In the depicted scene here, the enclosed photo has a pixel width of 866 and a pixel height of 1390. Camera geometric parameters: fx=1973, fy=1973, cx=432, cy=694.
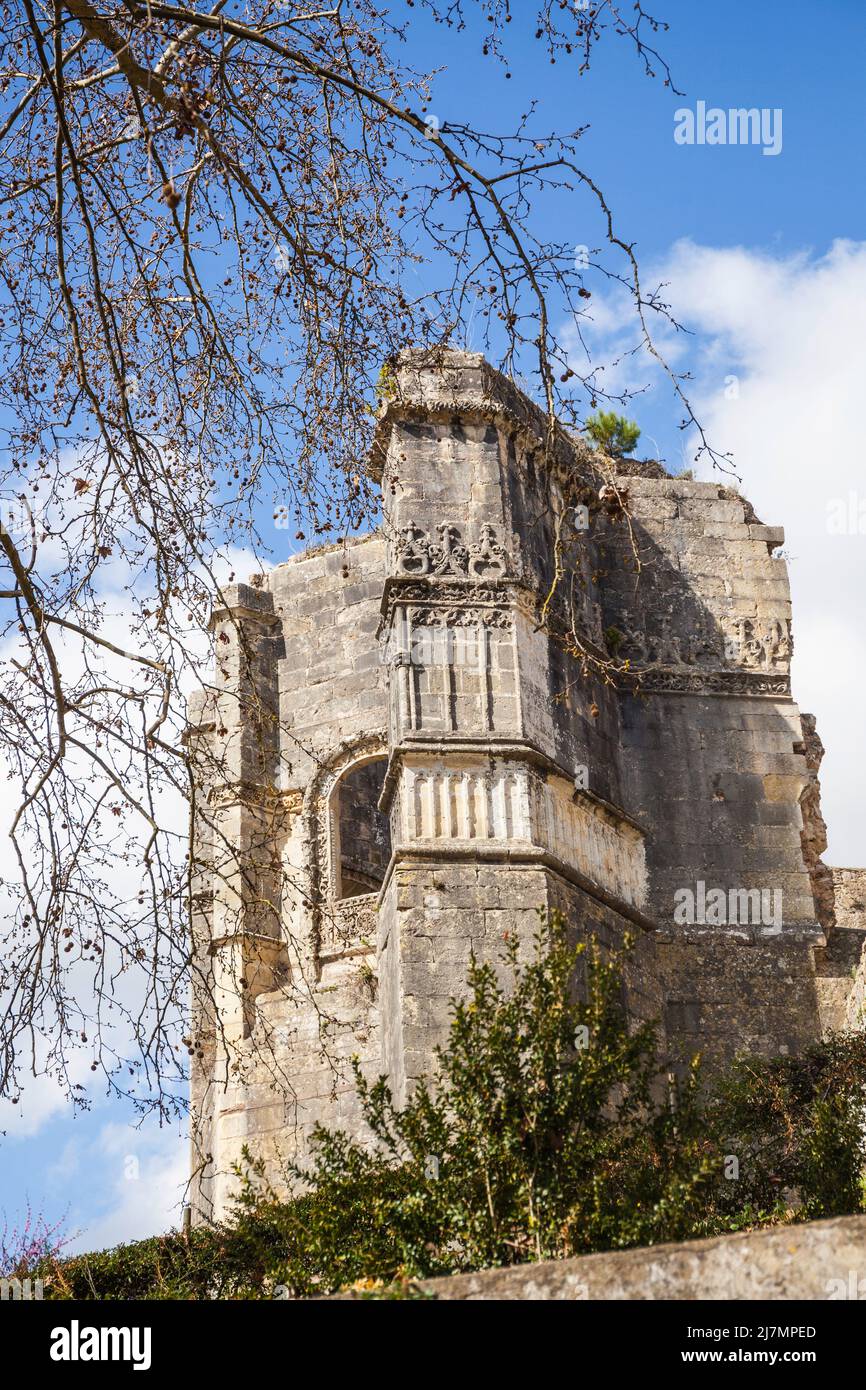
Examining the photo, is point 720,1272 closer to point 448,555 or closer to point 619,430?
point 448,555

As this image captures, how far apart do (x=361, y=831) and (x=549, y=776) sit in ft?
20.3

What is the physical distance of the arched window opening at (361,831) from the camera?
18438 mm

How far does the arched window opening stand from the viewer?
18.4 meters

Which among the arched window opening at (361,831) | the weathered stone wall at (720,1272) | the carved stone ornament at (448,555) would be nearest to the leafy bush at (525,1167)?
the weathered stone wall at (720,1272)

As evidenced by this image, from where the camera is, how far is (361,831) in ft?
61.3

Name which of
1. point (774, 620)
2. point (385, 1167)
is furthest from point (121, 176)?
point (774, 620)

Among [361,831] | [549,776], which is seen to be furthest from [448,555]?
[361,831]

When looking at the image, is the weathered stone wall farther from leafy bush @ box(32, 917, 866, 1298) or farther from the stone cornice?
the stone cornice

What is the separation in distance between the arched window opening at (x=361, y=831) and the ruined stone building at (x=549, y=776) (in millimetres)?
888

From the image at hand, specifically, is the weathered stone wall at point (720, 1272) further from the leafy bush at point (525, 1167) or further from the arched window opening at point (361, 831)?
the arched window opening at point (361, 831)

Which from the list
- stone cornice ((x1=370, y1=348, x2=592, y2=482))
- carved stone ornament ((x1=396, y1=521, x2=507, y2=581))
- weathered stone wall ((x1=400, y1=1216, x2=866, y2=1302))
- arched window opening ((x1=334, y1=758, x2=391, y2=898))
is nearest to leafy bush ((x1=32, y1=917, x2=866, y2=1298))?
weathered stone wall ((x1=400, y1=1216, x2=866, y2=1302))

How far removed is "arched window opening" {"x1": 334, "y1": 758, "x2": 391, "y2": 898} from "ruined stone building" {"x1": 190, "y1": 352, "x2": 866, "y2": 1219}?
0.89m
